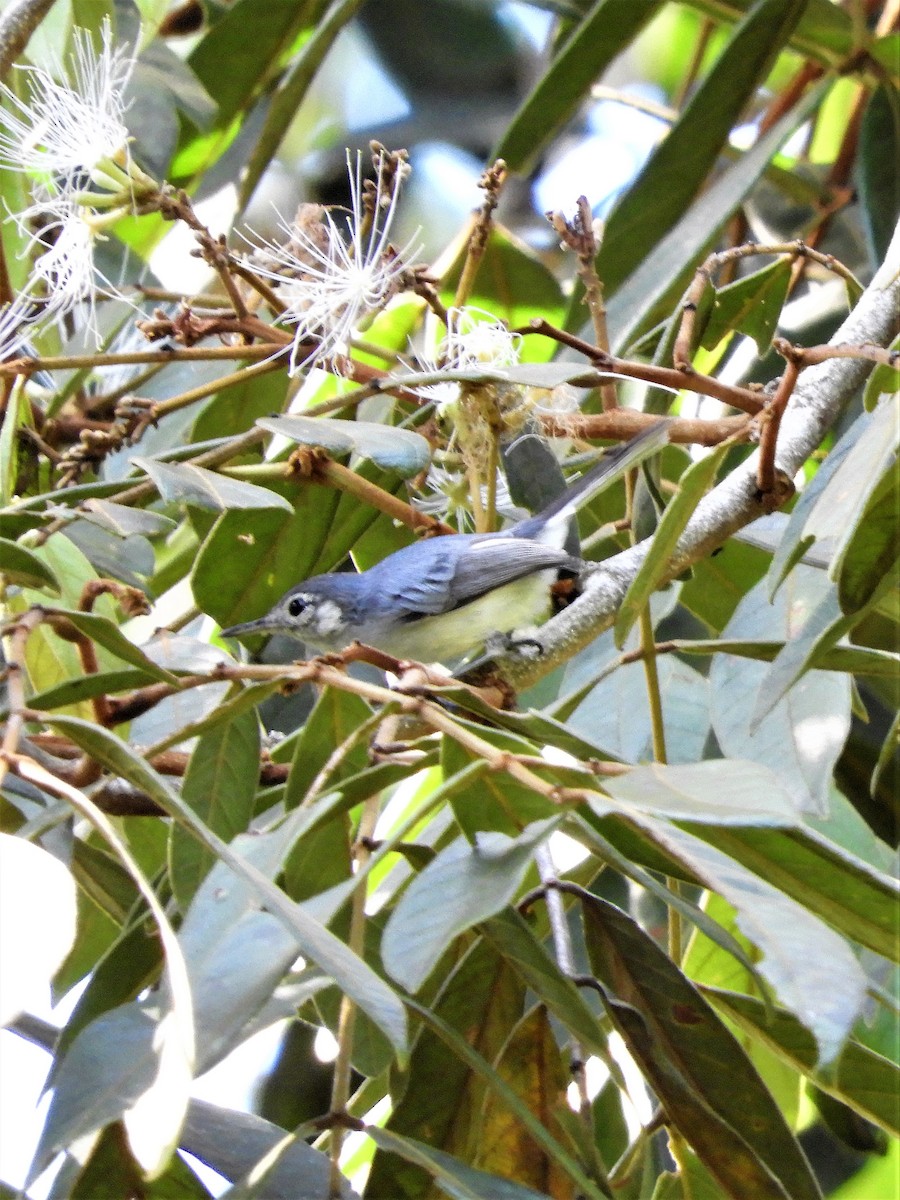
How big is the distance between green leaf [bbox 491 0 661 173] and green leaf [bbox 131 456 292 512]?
1.62 meters

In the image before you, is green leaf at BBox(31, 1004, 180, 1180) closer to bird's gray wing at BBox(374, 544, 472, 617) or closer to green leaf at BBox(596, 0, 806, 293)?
bird's gray wing at BBox(374, 544, 472, 617)

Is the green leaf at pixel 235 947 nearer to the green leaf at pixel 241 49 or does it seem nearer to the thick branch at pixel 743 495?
the thick branch at pixel 743 495

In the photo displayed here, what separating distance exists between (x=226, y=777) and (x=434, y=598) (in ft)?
3.72

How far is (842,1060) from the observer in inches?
59.9

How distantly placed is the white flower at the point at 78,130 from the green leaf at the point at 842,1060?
1317mm

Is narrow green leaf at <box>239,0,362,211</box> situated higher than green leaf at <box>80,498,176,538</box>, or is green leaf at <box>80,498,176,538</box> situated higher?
narrow green leaf at <box>239,0,362,211</box>

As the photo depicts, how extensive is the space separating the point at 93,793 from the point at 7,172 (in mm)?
1339

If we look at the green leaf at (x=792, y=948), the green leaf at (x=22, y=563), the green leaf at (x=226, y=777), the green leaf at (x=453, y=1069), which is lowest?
the green leaf at (x=453, y=1069)

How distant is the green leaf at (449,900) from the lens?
3.58 feet

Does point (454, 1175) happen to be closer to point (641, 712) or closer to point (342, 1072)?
point (342, 1072)

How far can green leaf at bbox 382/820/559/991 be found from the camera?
1092 mm

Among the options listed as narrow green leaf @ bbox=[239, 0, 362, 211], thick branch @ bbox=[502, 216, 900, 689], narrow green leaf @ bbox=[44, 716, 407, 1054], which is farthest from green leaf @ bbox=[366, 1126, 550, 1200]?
narrow green leaf @ bbox=[239, 0, 362, 211]

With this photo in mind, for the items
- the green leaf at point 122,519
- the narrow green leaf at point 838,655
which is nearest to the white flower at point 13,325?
the green leaf at point 122,519

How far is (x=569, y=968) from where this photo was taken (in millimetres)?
1516
